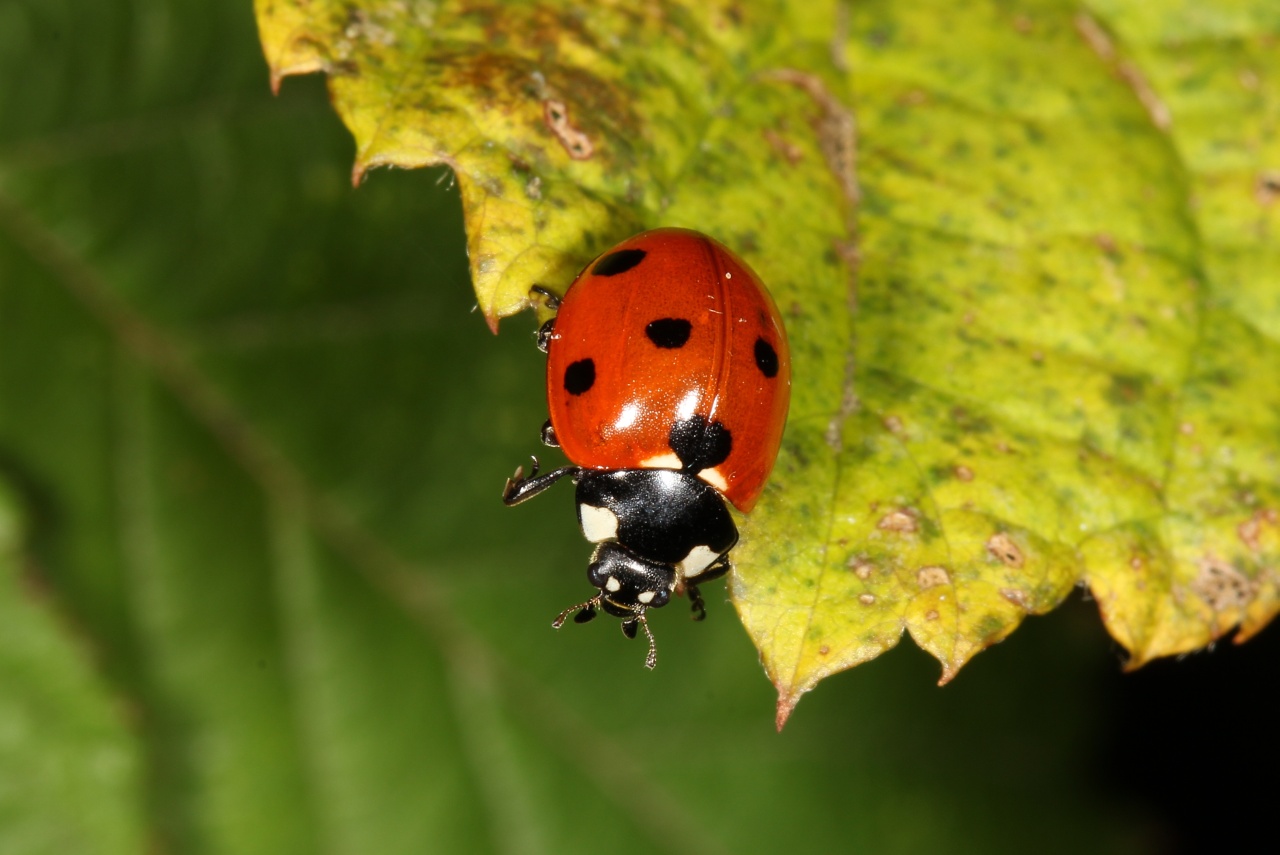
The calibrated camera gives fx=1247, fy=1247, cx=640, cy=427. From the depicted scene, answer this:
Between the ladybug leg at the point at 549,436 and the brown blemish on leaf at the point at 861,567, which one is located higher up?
the brown blemish on leaf at the point at 861,567

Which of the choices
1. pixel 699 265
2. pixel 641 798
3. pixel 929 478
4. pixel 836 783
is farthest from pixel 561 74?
pixel 836 783

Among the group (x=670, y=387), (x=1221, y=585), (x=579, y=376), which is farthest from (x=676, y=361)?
(x=1221, y=585)

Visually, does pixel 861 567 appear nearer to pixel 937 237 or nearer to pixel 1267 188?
pixel 937 237

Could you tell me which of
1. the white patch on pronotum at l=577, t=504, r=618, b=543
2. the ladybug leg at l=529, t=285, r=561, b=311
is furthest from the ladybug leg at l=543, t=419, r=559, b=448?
the ladybug leg at l=529, t=285, r=561, b=311

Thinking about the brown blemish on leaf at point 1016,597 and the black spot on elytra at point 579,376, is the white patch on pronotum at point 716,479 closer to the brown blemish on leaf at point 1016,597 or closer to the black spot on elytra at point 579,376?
the black spot on elytra at point 579,376

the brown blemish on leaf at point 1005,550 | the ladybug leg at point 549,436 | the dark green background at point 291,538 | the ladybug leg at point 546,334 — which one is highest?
the ladybug leg at point 546,334

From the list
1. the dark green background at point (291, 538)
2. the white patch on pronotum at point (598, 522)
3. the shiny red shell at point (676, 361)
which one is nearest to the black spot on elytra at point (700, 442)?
the shiny red shell at point (676, 361)
